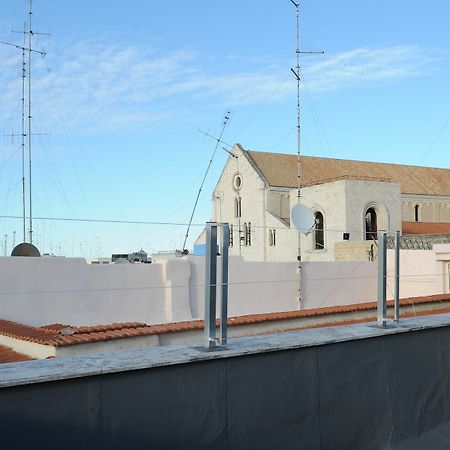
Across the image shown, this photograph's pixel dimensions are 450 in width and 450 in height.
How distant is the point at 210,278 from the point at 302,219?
71.3 feet

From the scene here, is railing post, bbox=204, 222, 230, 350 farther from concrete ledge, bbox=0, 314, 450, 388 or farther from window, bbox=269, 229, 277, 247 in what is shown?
window, bbox=269, 229, 277, 247

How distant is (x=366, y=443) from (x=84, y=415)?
2.71 meters

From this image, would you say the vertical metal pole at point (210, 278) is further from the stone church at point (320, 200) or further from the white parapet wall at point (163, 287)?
the stone church at point (320, 200)

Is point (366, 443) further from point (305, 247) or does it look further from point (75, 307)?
point (305, 247)

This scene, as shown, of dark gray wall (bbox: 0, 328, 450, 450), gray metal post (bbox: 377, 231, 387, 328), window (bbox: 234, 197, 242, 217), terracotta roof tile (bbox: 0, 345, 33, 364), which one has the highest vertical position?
window (bbox: 234, 197, 242, 217)

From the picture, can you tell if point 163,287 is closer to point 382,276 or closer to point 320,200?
point 382,276

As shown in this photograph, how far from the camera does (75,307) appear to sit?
58.7 feet

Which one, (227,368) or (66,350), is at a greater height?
(227,368)

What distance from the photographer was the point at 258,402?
4082 millimetres

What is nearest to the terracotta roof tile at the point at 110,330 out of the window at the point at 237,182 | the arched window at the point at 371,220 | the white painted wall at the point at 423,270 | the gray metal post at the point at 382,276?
the gray metal post at the point at 382,276

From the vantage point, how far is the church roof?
50.8 m

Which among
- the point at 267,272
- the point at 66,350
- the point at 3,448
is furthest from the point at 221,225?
the point at 267,272

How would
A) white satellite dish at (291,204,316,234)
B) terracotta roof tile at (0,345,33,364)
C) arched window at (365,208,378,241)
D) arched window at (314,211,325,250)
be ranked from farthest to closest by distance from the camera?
arched window at (314,211,325,250)
arched window at (365,208,378,241)
white satellite dish at (291,204,316,234)
terracotta roof tile at (0,345,33,364)

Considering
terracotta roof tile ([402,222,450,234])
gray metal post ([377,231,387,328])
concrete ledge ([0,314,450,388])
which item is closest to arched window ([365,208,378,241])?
terracotta roof tile ([402,222,450,234])
